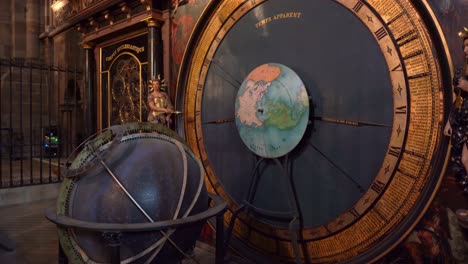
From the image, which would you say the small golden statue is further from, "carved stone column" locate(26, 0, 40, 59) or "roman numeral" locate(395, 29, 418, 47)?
"carved stone column" locate(26, 0, 40, 59)

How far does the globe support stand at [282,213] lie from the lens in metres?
2.71

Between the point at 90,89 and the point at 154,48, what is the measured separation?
190 centimetres


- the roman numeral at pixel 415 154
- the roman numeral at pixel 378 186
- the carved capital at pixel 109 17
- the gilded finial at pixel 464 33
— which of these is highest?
the carved capital at pixel 109 17

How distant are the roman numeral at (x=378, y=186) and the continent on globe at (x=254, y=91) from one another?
3.34 feet

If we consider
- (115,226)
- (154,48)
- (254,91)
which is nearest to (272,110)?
(254,91)

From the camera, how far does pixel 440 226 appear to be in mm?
2102

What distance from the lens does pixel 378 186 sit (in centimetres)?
237

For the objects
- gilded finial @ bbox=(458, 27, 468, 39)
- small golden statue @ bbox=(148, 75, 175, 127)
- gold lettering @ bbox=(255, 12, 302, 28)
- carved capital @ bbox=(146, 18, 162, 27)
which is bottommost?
small golden statue @ bbox=(148, 75, 175, 127)

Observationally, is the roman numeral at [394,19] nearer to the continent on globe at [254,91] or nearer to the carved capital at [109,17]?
the continent on globe at [254,91]

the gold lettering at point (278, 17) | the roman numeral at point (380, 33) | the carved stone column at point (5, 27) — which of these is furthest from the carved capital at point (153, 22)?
the carved stone column at point (5, 27)

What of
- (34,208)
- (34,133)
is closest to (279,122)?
(34,208)

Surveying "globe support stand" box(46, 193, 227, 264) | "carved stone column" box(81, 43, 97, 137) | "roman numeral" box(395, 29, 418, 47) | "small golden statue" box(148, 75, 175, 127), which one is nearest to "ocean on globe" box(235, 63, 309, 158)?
"roman numeral" box(395, 29, 418, 47)

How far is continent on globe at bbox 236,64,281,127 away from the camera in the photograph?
290 centimetres

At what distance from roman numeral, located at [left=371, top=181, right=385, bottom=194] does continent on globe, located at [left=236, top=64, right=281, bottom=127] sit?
1.02m
